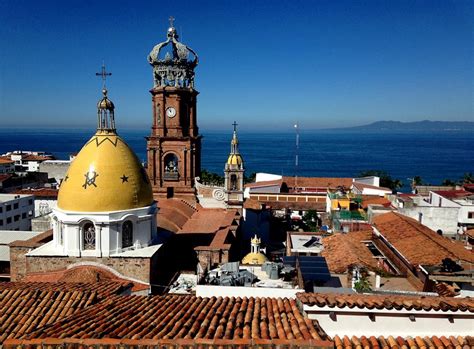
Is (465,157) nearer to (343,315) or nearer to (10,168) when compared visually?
(10,168)

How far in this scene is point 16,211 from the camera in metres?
37.1

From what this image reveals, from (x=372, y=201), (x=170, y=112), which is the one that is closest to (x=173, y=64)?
(x=170, y=112)

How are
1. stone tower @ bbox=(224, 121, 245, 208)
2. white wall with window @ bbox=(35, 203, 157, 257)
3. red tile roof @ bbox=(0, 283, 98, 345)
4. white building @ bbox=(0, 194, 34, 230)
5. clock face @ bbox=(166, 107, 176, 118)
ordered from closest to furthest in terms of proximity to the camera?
1. red tile roof @ bbox=(0, 283, 98, 345)
2. white wall with window @ bbox=(35, 203, 157, 257)
3. stone tower @ bbox=(224, 121, 245, 208)
4. clock face @ bbox=(166, 107, 176, 118)
5. white building @ bbox=(0, 194, 34, 230)

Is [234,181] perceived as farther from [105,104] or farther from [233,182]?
[105,104]

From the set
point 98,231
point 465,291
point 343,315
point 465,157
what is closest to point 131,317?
point 343,315

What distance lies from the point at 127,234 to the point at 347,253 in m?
9.34

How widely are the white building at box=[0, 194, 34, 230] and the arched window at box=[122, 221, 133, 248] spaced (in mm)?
22865

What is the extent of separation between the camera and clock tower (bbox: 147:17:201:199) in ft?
101

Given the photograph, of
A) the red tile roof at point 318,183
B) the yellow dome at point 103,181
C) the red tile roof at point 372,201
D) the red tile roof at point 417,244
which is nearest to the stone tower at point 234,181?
the red tile roof at point 417,244

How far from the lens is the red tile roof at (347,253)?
54.7 ft

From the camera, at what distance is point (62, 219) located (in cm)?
1738

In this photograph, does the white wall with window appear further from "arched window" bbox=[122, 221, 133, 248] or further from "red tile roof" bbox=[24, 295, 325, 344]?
"red tile roof" bbox=[24, 295, 325, 344]

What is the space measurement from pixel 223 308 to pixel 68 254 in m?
11.3

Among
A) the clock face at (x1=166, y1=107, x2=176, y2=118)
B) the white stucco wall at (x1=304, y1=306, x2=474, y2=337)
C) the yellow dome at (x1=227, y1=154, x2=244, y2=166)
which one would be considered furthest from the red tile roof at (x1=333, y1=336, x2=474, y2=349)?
the clock face at (x1=166, y1=107, x2=176, y2=118)
